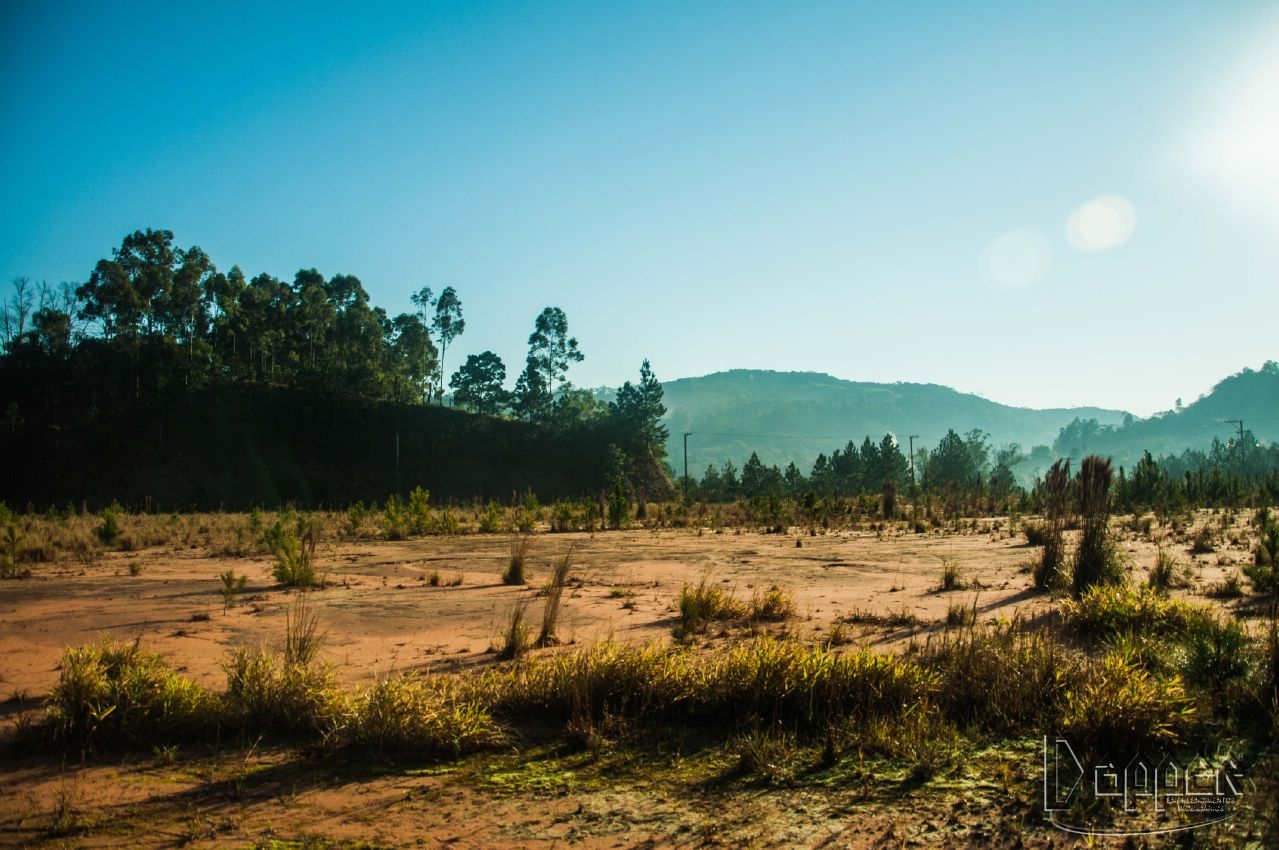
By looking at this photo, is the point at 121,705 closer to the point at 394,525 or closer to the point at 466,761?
the point at 466,761

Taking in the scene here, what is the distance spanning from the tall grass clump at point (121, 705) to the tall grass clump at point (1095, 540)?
946 cm

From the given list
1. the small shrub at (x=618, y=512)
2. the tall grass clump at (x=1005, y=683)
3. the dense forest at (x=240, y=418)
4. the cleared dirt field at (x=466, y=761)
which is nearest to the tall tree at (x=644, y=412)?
the dense forest at (x=240, y=418)

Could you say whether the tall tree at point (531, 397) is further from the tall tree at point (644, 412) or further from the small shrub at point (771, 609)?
the small shrub at point (771, 609)

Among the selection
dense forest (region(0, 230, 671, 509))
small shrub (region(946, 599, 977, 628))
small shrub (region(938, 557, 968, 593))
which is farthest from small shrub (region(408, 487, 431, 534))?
dense forest (region(0, 230, 671, 509))

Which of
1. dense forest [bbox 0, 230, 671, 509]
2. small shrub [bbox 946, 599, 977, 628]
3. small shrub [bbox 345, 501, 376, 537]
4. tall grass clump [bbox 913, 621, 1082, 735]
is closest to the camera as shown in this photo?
tall grass clump [bbox 913, 621, 1082, 735]

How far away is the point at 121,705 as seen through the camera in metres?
5.10

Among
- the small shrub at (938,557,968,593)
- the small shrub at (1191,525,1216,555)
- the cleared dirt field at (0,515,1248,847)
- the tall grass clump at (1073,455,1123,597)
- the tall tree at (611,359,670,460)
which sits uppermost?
the tall tree at (611,359,670,460)

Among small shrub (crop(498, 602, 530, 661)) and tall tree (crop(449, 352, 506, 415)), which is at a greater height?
tall tree (crop(449, 352, 506, 415))

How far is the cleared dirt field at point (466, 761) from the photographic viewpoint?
12.6ft

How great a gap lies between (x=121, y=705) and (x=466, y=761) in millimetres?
2489

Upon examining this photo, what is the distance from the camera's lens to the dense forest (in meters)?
58.9

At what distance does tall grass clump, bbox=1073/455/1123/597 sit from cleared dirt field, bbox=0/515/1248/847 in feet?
2.05

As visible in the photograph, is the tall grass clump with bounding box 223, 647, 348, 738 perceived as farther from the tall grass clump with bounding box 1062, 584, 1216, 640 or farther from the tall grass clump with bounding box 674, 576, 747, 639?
the tall grass clump with bounding box 1062, 584, 1216, 640

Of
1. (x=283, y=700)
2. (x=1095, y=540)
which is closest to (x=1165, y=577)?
(x=1095, y=540)
